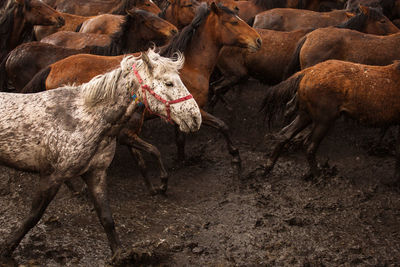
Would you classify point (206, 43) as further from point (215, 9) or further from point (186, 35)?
point (215, 9)

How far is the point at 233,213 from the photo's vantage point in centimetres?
538

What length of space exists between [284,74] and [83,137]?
468cm

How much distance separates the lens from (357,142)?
292 inches

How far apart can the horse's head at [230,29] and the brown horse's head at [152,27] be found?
1403 millimetres

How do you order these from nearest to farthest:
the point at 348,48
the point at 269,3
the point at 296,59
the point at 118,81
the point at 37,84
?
the point at 118,81, the point at 37,84, the point at 348,48, the point at 296,59, the point at 269,3

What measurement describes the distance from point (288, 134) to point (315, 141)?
0.37m

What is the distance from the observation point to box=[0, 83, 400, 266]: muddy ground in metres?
4.41

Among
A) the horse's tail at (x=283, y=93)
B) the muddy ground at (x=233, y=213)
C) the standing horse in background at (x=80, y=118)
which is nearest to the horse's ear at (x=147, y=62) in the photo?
the standing horse in background at (x=80, y=118)

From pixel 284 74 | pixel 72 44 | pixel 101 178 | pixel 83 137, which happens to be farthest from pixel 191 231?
pixel 72 44

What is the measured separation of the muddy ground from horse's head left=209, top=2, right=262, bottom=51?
170 cm

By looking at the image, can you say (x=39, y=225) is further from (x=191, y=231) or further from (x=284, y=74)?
(x=284, y=74)

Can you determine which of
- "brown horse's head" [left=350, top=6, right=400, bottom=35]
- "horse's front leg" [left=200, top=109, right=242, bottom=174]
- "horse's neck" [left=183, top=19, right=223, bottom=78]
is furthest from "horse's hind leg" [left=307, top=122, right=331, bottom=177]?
"brown horse's head" [left=350, top=6, right=400, bottom=35]

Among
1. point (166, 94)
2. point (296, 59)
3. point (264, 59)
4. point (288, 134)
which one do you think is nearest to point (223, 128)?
point (288, 134)

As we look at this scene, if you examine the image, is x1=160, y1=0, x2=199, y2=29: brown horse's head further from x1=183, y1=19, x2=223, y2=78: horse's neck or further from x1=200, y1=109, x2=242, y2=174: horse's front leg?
x1=200, y1=109, x2=242, y2=174: horse's front leg
